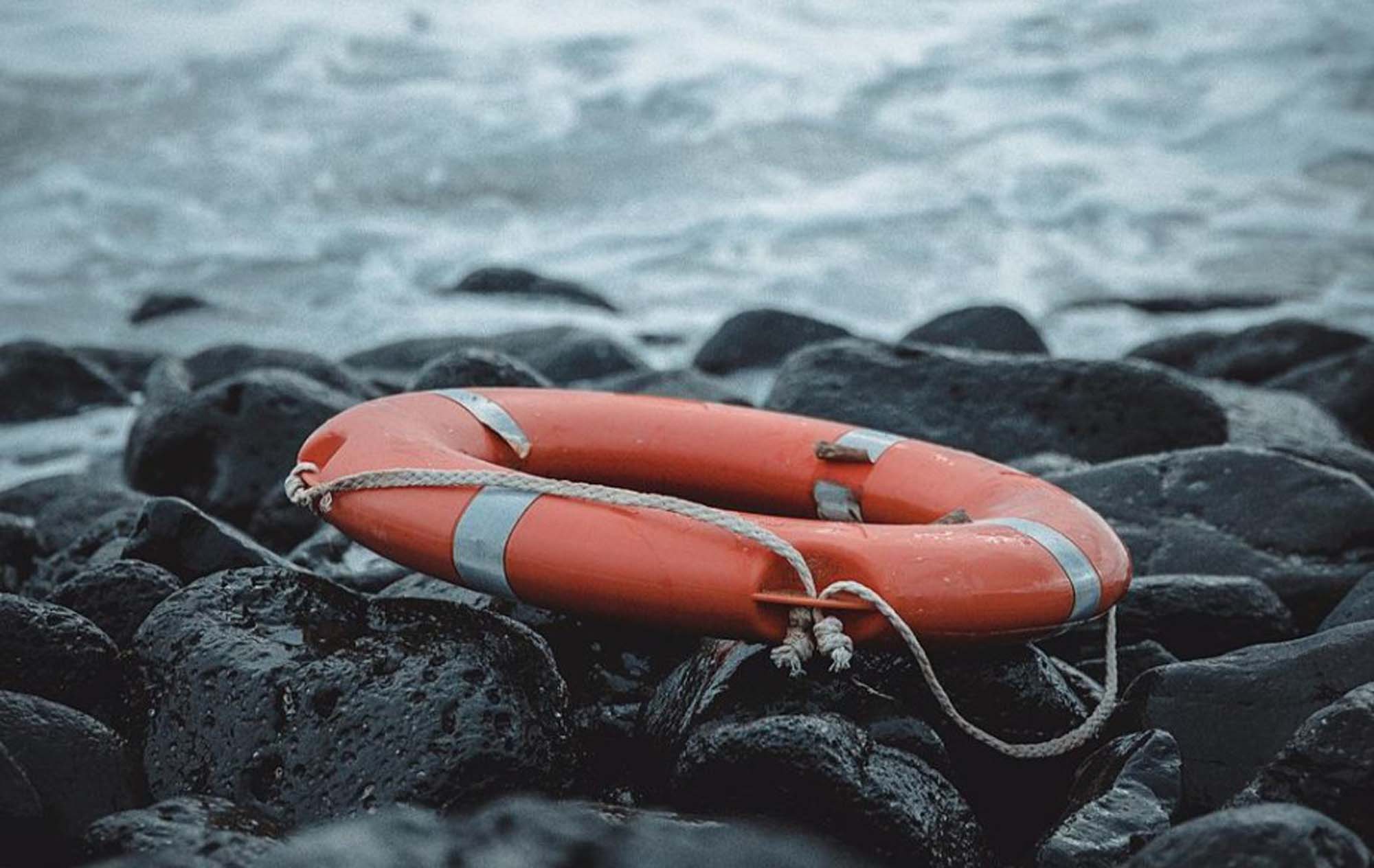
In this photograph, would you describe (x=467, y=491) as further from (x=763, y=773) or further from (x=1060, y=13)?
(x=1060, y=13)

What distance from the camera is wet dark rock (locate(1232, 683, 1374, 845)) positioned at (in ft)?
6.83

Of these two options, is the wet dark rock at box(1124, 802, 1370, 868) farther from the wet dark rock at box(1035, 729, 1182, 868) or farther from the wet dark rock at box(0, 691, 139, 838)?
the wet dark rock at box(0, 691, 139, 838)

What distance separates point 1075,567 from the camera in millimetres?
2547

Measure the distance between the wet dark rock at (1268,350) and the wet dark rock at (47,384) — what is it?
4878 millimetres

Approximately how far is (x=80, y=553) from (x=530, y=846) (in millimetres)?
2623

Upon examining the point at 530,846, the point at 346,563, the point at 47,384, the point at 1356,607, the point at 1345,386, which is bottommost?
the point at 47,384

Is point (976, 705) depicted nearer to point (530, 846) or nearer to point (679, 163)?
point (530, 846)

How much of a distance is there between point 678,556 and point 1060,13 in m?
14.0

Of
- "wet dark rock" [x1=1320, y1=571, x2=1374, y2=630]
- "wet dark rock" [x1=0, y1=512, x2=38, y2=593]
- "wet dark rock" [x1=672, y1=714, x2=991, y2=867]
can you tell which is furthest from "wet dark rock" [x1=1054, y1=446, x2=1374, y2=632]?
"wet dark rock" [x1=0, y1=512, x2=38, y2=593]

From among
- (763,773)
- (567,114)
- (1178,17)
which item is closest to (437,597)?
(763,773)

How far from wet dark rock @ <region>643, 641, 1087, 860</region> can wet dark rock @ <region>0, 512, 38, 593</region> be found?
1.82 metres

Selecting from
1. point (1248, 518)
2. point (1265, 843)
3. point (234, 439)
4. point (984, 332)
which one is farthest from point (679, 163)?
point (1265, 843)

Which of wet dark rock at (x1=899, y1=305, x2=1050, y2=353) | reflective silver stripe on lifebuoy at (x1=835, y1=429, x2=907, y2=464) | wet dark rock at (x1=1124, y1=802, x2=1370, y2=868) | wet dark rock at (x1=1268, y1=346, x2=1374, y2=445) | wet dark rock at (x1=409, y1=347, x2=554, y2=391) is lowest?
wet dark rock at (x1=1268, y1=346, x2=1374, y2=445)

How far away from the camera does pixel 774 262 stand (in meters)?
9.09
